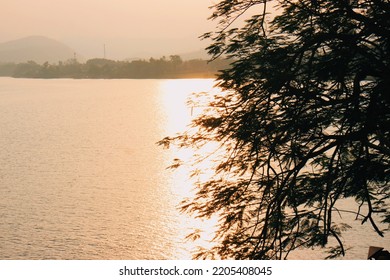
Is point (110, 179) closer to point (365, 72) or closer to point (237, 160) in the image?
point (237, 160)

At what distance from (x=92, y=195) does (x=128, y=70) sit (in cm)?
13572

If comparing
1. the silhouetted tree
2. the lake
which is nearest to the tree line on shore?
the lake

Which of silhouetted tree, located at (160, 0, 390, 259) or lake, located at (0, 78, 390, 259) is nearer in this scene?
silhouetted tree, located at (160, 0, 390, 259)

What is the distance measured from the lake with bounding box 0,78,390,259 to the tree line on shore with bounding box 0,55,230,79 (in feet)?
276

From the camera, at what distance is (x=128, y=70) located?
16388 centimetres

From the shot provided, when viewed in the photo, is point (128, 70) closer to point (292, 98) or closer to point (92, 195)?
point (92, 195)

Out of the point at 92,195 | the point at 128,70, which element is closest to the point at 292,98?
the point at 92,195

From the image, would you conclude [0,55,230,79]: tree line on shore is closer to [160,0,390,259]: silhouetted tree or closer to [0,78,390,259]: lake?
[0,78,390,259]: lake

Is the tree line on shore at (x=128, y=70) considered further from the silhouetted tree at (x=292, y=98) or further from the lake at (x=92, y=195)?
the silhouetted tree at (x=292, y=98)

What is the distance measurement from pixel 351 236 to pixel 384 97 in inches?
731

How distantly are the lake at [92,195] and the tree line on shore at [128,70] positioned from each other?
276 feet

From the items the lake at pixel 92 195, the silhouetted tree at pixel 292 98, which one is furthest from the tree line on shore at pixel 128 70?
the silhouetted tree at pixel 292 98

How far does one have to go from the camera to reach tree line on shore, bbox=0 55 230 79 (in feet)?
492

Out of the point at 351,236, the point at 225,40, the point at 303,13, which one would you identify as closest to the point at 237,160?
the point at 225,40
